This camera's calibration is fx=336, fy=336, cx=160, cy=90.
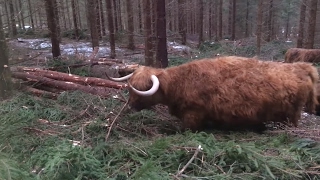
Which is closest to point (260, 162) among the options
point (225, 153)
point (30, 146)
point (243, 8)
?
point (225, 153)

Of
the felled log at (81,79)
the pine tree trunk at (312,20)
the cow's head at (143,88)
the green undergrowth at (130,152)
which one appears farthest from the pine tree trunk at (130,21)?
the green undergrowth at (130,152)

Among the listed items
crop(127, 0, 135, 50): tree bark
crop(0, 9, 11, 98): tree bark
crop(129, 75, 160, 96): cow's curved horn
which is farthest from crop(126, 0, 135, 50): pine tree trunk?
crop(129, 75, 160, 96): cow's curved horn

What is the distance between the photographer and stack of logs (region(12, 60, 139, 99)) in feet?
28.5

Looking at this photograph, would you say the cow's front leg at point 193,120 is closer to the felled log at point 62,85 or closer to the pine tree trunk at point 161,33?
the felled log at point 62,85

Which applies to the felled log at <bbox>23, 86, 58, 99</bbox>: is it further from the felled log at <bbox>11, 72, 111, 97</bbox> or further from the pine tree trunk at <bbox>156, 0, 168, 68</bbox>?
the pine tree trunk at <bbox>156, 0, 168, 68</bbox>

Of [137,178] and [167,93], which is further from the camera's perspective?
[167,93]

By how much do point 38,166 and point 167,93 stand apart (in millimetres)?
3175

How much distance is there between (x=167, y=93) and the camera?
670 centimetres

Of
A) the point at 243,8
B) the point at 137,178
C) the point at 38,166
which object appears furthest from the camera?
the point at 243,8

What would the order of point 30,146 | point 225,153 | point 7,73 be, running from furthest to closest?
point 7,73 < point 30,146 < point 225,153

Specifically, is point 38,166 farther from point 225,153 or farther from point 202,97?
point 202,97

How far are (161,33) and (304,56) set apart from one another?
715 centimetres

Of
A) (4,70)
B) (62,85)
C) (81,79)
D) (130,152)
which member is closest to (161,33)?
(81,79)

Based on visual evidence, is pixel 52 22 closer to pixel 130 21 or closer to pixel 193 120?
pixel 130 21
